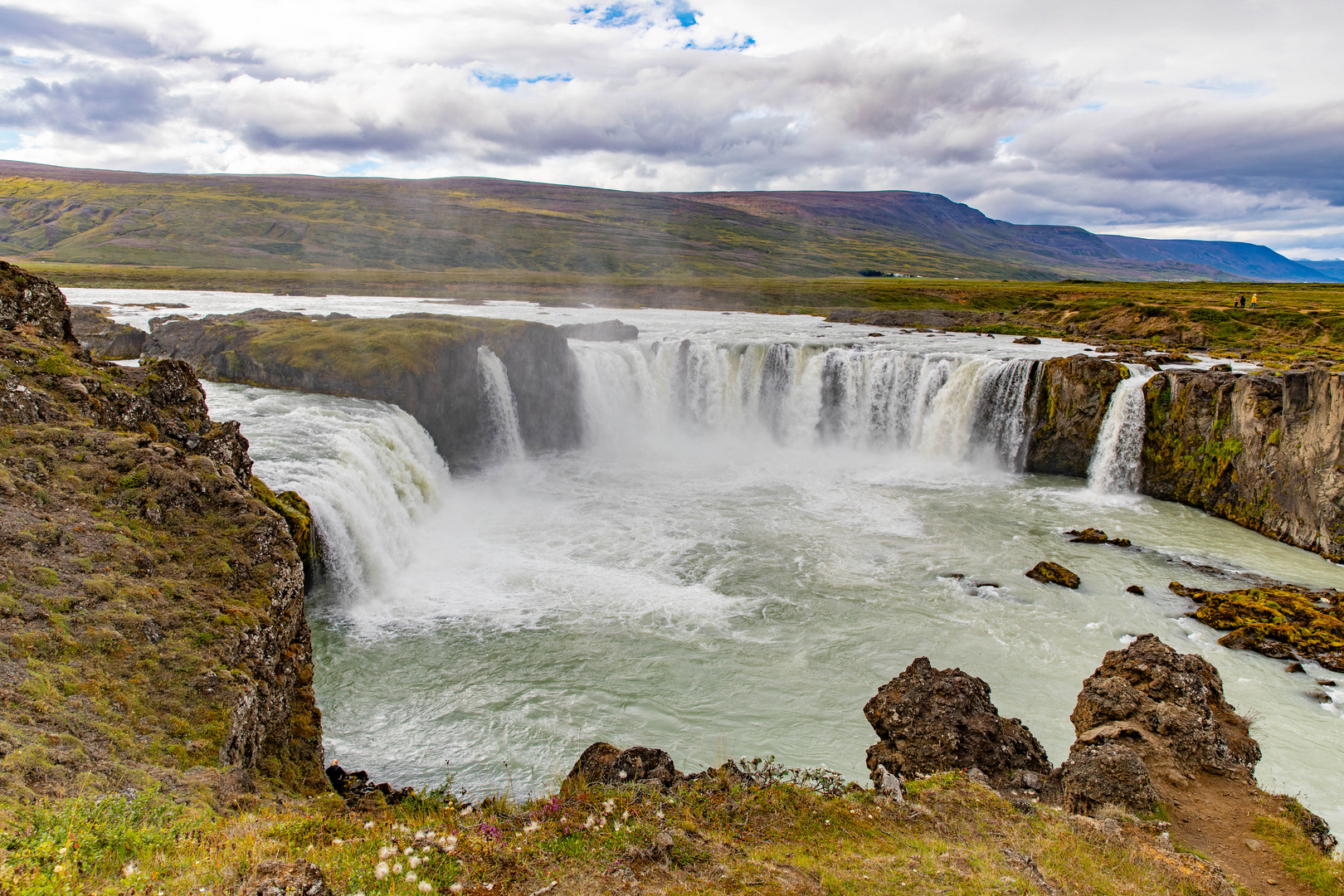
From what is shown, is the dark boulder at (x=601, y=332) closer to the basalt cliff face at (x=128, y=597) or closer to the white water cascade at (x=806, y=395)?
the white water cascade at (x=806, y=395)

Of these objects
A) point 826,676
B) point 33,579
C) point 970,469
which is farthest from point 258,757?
point 970,469

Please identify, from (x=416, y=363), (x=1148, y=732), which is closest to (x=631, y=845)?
(x=1148, y=732)

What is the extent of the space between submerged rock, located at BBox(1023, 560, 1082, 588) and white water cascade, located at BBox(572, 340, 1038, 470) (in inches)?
591

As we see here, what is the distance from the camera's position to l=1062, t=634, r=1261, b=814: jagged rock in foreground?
30.2ft

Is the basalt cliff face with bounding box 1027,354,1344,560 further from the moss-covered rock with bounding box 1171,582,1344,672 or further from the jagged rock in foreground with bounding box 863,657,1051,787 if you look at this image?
the jagged rock in foreground with bounding box 863,657,1051,787

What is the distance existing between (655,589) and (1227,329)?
54.2 meters

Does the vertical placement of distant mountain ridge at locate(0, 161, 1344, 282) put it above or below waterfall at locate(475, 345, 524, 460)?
above

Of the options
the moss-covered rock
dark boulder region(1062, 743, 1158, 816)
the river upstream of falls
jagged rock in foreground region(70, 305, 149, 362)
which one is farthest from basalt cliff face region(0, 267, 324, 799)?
jagged rock in foreground region(70, 305, 149, 362)

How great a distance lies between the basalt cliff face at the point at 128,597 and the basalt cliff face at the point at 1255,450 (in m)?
33.6

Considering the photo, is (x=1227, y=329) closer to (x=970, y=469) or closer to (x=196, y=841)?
(x=970, y=469)

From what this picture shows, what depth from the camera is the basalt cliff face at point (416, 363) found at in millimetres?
32938

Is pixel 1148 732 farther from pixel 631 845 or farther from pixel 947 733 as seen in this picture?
pixel 631 845

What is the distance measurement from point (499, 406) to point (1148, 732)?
31.9 m

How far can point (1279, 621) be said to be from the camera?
19266mm
